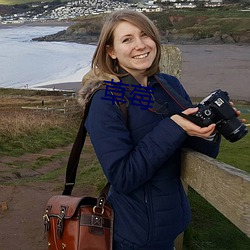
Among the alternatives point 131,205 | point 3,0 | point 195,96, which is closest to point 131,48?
point 131,205

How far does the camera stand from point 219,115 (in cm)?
193

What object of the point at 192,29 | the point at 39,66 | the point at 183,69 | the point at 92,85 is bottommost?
the point at 192,29

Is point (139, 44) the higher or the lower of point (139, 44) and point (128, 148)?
the higher

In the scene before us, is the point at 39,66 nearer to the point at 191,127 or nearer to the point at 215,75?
the point at 215,75

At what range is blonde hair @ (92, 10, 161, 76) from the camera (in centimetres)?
214

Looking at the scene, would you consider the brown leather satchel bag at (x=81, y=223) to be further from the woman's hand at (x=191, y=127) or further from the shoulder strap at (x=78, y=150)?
the woman's hand at (x=191, y=127)

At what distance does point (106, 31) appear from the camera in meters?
2.18

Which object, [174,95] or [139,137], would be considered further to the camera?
[174,95]

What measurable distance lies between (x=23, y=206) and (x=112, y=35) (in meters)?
3.77

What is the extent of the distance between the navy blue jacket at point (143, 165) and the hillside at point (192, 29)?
2347 inches

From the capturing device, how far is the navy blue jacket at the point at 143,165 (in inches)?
76.8

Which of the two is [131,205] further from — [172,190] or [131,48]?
[131,48]

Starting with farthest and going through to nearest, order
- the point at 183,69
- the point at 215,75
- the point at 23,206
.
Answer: the point at 183,69 → the point at 215,75 → the point at 23,206

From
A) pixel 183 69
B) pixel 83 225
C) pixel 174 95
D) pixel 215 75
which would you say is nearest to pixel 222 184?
pixel 174 95
